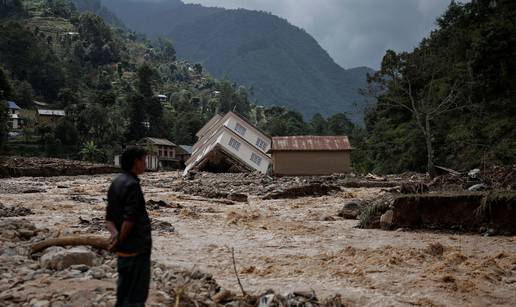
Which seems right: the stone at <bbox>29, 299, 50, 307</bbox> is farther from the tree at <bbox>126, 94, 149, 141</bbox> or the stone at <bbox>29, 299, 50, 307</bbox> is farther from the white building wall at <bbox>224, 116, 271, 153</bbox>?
the tree at <bbox>126, 94, 149, 141</bbox>

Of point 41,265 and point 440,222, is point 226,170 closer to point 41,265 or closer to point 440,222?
point 440,222

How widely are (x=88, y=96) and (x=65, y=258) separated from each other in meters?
88.6

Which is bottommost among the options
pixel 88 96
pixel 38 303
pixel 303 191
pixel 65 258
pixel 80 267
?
pixel 38 303

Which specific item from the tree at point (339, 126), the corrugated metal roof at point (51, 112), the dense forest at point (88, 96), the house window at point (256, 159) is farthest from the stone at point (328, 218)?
the tree at point (339, 126)

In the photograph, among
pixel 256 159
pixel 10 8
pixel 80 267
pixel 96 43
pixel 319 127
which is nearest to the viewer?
pixel 80 267

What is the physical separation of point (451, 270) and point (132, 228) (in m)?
5.87

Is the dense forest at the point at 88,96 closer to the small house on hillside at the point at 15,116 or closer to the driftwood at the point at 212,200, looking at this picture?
the small house on hillside at the point at 15,116

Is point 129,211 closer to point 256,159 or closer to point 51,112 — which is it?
point 256,159

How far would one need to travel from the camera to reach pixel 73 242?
332 inches

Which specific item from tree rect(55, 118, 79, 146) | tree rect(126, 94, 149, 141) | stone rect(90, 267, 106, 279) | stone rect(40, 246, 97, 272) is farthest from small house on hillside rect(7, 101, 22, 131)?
stone rect(90, 267, 106, 279)

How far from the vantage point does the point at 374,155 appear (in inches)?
1924

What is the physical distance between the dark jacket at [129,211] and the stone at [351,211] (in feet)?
37.0

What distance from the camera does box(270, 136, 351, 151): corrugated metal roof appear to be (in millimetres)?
37938

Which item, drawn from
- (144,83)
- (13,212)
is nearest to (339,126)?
(144,83)
